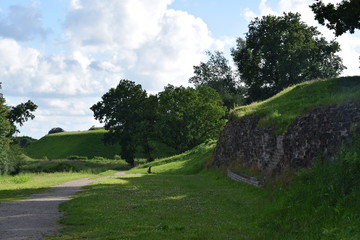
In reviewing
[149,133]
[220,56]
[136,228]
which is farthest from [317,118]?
[220,56]

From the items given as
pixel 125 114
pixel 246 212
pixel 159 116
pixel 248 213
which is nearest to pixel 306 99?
pixel 246 212

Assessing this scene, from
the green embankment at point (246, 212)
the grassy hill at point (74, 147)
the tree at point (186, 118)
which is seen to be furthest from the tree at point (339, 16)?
the grassy hill at point (74, 147)

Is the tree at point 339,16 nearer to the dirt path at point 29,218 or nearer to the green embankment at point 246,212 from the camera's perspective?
the green embankment at point 246,212

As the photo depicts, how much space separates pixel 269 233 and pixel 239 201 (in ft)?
25.6

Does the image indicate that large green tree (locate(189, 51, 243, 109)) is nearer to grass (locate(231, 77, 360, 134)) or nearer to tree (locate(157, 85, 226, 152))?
tree (locate(157, 85, 226, 152))

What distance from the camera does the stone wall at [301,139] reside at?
1959 centimetres

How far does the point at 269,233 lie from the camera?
13.1 m

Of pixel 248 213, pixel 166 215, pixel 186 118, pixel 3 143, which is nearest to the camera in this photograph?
pixel 166 215

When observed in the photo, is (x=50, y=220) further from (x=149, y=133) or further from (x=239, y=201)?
(x=149, y=133)

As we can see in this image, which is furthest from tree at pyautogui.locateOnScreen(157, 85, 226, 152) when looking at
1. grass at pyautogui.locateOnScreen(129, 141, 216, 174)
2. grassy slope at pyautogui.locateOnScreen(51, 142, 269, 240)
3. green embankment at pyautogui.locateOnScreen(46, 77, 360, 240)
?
green embankment at pyautogui.locateOnScreen(46, 77, 360, 240)

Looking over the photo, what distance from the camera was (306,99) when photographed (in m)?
32.4

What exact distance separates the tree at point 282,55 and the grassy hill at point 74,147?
40.0m

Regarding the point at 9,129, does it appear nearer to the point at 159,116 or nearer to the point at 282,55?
the point at 159,116

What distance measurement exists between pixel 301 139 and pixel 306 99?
35.7 feet
